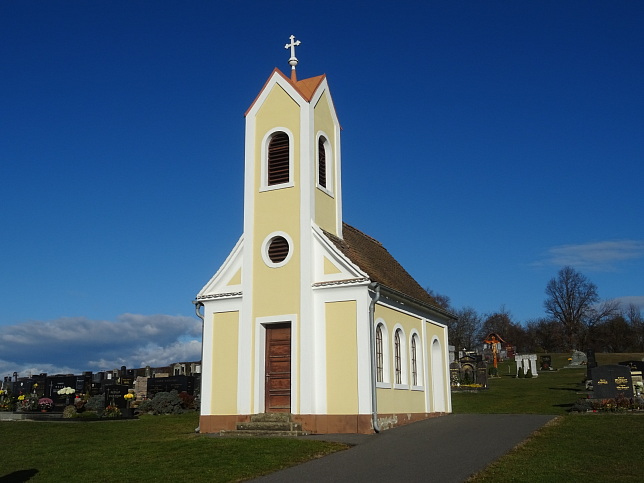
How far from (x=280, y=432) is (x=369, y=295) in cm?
477

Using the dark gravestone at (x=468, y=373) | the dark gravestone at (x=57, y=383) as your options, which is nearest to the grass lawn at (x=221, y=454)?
the dark gravestone at (x=57, y=383)

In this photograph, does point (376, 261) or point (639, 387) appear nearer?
point (376, 261)

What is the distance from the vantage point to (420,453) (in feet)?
43.9

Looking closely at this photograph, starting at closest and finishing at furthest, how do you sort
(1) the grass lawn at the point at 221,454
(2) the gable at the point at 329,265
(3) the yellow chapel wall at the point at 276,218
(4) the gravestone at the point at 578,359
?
(1) the grass lawn at the point at 221,454 < (2) the gable at the point at 329,265 < (3) the yellow chapel wall at the point at 276,218 < (4) the gravestone at the point at 578,359

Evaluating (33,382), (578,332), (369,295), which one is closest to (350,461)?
(369,295)

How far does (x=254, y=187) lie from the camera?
70.5 feet

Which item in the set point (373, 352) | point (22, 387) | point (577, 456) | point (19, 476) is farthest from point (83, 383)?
point (577, 456)

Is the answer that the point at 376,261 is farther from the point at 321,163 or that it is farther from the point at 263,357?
the point at 263,357

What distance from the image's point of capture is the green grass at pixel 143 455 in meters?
11.7

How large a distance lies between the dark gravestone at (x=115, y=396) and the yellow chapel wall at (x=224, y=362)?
9178 millimetres

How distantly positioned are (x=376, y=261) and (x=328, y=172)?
4173 mm

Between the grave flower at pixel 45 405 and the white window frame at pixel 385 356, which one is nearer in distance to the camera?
the white window frame at pixel 385 356

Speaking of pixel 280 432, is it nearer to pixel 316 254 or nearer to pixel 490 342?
pixel 316 254

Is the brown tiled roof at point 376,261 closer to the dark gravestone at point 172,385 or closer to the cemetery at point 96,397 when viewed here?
the cemetery at point 96,397
